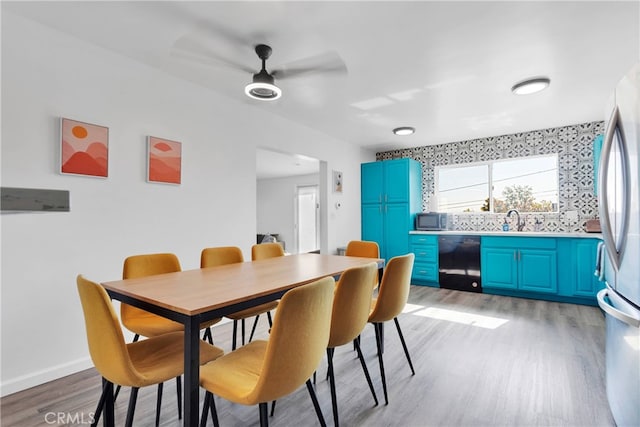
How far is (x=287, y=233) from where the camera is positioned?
29.9 ft

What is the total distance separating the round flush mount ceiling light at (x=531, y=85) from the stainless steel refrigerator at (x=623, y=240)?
1.54 meters

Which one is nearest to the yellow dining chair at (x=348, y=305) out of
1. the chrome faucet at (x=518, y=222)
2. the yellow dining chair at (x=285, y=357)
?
the yellow dining chair at (x=285, y=357)

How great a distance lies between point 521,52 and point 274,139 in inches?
101

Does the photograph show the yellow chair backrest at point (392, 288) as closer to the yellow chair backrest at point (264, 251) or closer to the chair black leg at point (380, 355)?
the chair black leg at point (380, 355)

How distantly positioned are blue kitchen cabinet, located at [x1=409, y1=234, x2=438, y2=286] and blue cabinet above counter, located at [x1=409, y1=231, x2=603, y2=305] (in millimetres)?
346

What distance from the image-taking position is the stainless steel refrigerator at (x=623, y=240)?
1.23 meters

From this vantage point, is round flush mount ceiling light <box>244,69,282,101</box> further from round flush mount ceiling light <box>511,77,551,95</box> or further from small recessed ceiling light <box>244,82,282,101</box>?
round flush mount ceiling light <box>511,77,551,95</box>

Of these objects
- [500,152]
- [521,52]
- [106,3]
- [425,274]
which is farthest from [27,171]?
[500,152]

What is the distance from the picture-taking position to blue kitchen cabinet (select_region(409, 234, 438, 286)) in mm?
4758

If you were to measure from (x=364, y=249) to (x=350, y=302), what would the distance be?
144 centimetres

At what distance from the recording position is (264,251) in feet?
9.18

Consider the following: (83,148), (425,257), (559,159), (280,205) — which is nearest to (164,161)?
(83,148)

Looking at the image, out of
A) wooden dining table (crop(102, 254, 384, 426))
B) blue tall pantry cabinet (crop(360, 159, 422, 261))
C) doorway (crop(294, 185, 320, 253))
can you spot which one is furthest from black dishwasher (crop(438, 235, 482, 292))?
doorway (crop(294, 185, 320, 253))

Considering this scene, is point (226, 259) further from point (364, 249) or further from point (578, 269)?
point (578, 269)
